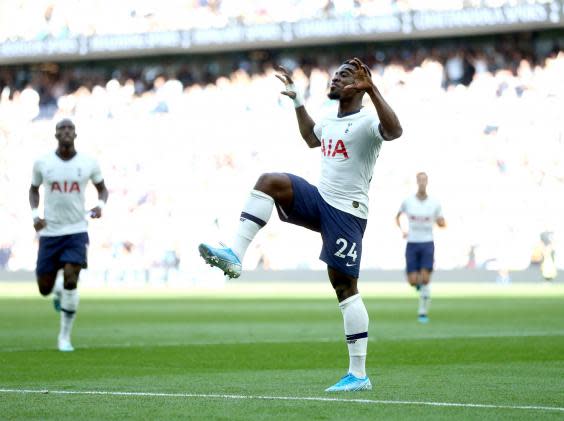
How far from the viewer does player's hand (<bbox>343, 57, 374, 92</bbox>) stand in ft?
26.4

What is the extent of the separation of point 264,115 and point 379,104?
3436 centimetres

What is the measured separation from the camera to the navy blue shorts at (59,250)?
531 inches

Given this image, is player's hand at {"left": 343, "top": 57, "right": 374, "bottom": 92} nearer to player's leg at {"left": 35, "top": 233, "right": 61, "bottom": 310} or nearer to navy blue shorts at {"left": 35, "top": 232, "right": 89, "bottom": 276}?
navy blue shorts at {"left": 35, "top": 232, "right": 89, "bottom": 276}

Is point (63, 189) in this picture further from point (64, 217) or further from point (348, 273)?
point (348, 273)

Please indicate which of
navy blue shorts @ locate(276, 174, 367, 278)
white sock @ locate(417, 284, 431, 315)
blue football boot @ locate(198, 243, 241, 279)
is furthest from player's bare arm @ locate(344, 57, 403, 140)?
white sock @ locate(417, 284, 431, 315)

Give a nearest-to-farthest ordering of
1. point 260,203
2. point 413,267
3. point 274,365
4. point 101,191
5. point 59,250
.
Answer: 1. point 260,203
2. point 274,365
3. point 59,250
4. point 101,191
5. point 413,267

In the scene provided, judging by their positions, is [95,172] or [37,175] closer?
[37,175]

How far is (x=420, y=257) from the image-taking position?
69.6ft

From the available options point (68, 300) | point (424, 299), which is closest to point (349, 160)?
point (68, 300)

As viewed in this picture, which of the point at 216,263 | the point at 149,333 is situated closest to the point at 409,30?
the point at 149,333

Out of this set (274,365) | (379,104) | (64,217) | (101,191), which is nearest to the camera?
(379,104)

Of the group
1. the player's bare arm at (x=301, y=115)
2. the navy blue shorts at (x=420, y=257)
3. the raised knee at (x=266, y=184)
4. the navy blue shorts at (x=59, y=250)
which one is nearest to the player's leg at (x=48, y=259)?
the navy blue shorts at (x=59, y=250)

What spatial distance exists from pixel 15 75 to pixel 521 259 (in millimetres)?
22897

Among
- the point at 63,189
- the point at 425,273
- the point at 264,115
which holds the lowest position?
the point at 425,273
